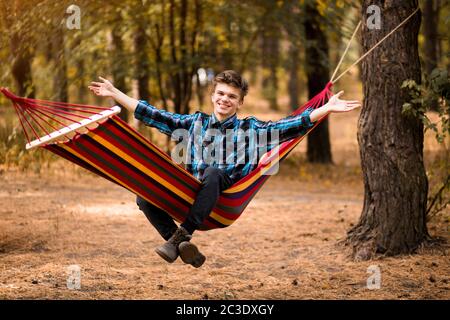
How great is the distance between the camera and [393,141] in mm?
3590

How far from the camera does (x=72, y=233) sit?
4398 mm

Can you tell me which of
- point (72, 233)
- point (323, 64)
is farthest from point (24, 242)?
point (323, 64)

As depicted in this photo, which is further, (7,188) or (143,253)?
(7,188)

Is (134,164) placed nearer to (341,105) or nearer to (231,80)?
(231,80)

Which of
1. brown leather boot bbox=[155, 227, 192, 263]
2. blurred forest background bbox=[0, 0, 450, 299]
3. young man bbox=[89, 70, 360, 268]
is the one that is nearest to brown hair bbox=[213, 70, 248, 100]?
young man bbox=[89, 70, 360, 268]

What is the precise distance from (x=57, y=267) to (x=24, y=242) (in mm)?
668

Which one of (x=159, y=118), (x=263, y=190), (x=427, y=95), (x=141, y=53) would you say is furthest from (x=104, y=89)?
(x=141, y=53)

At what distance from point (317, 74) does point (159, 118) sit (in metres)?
5.09

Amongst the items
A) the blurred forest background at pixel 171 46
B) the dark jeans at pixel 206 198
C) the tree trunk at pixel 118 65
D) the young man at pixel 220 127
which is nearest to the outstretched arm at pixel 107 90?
the young man at pixel 220 127

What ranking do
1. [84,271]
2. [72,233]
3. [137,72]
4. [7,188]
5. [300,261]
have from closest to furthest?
[84,271]
[300,261]
[72,233]
[7,188]
[137,72]

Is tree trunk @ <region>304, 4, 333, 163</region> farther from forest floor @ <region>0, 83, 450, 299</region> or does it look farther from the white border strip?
the white border strip

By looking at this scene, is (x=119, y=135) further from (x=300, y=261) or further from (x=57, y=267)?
(x=300, y=261)

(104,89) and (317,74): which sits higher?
(317,74)
